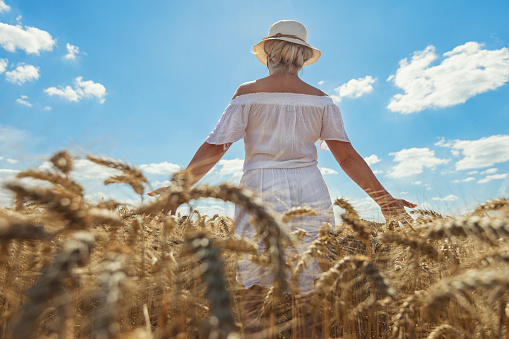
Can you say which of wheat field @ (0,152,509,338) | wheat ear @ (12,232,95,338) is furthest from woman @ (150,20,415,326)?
wheat ear @ (12,232,95,338)

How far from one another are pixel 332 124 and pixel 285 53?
667mm

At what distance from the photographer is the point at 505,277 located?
808 mm

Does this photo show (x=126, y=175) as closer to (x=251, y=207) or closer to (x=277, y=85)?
(x=251, y=207)

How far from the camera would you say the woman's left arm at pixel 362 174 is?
2574 millimetres

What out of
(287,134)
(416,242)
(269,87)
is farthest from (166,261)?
(269,87)

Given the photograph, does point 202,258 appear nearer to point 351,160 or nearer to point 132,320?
point 132,320

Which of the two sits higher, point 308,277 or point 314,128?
point 314,128

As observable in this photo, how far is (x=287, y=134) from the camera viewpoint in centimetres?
254

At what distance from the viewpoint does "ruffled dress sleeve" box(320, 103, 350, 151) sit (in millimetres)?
2762

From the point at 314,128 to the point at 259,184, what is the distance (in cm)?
68

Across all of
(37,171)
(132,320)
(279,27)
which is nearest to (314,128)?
(279,27)

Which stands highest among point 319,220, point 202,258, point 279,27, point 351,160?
point 279,27

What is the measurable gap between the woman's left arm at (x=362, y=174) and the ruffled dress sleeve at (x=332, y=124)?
88 millimetres

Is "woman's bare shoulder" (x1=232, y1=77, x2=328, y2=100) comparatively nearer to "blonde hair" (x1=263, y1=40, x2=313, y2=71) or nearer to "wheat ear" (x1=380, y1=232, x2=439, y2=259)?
"blonde hair" (x1=263, y1=40, x2=313, y2=71)
